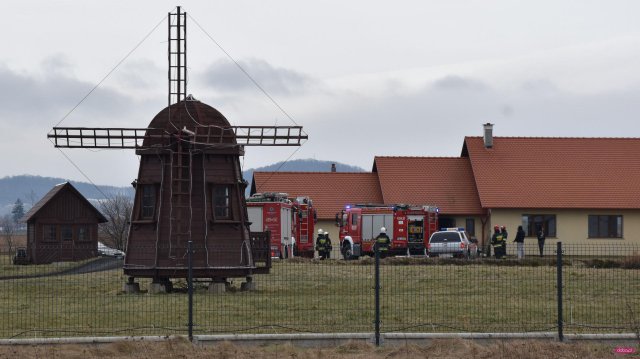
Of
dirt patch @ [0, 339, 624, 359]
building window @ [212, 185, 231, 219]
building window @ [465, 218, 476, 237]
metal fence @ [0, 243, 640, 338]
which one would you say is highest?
building window @ [212, 185, 231, 219]

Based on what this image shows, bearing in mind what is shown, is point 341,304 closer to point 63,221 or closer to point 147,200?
point 147,200

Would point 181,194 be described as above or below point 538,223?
above

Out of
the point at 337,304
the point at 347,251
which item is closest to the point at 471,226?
the point at 347,251

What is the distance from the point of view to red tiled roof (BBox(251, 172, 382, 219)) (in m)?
67.0

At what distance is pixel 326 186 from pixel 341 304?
1675 inches

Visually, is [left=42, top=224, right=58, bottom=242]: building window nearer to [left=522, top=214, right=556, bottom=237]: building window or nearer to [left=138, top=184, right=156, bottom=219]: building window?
[left=522, top=214, right=556, bottom=237]: building window

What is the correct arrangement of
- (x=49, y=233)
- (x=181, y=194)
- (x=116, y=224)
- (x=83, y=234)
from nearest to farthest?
(x=181, y=194) < (x=49, y=233) < (x=83, y=234) < (x=116, y=224)

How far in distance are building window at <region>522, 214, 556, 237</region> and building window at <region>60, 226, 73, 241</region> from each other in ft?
86.7

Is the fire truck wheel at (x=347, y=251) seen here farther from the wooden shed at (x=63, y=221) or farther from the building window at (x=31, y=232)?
the building window at (x=31, y=232)

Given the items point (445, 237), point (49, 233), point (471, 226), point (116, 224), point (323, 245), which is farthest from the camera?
point (116, 224)

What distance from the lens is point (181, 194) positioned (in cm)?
3291

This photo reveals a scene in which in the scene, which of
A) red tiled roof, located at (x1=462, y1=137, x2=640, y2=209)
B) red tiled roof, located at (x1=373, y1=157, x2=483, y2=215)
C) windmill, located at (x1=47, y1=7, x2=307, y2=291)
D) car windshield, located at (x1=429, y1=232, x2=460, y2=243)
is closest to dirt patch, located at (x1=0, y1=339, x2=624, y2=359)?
windmill, located at (x1=47, y1=7, x2=307, y2=291)

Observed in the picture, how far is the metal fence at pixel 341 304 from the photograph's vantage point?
22031 mm

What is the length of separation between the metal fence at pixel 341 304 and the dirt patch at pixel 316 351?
865 millimetres
